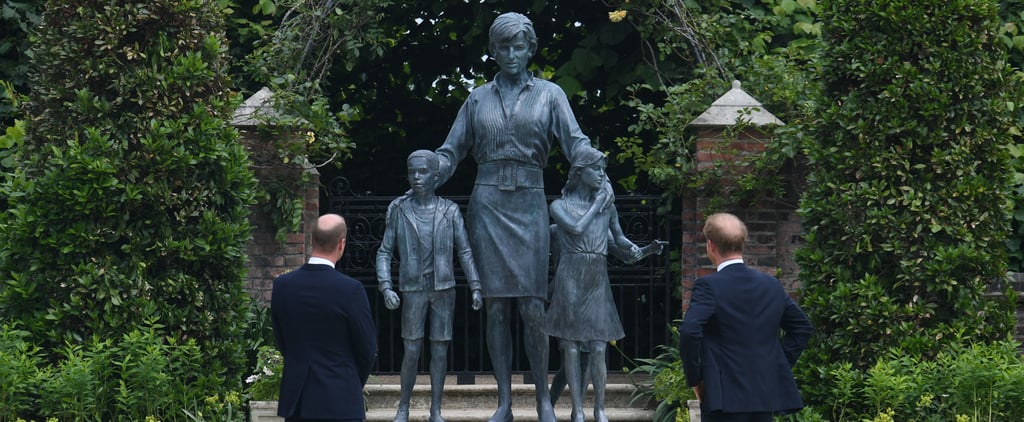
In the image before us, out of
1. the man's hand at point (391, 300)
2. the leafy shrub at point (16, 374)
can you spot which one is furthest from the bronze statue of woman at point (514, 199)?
the leafy shrub at point (16, 374)

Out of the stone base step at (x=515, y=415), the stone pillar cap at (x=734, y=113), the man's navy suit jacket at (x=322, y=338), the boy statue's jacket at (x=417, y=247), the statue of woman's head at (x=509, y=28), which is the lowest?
the stone base step at (x=515, y=415)

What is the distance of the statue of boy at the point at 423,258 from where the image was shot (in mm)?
6824

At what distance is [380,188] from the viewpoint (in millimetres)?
10891

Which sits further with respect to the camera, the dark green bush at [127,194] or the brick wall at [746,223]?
the brick wall at [746,223]

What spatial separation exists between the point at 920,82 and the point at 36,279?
198 inches

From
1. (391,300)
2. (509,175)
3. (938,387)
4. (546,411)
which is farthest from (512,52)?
(938,387)

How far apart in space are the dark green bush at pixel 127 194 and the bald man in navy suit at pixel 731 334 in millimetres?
3315

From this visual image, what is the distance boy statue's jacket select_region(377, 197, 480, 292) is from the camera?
22.4 feet

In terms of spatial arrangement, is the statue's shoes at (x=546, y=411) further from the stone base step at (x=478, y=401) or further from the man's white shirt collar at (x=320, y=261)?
the man's white shirt collar at (x=320, y=261)

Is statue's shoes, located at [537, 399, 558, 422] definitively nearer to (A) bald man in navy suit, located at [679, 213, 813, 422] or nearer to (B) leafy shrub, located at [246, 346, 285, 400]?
(B) leafy shrub, located at [246, 346, 285, 400]

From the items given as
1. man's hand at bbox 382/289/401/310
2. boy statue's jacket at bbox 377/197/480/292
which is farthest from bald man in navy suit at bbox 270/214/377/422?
boy statue's jacket at bbox 377/197/480/292

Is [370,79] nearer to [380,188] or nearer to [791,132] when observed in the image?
[380,188]

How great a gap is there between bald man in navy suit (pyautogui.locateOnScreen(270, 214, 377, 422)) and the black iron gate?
11.6ft

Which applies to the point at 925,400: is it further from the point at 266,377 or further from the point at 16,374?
the point at 16,374
